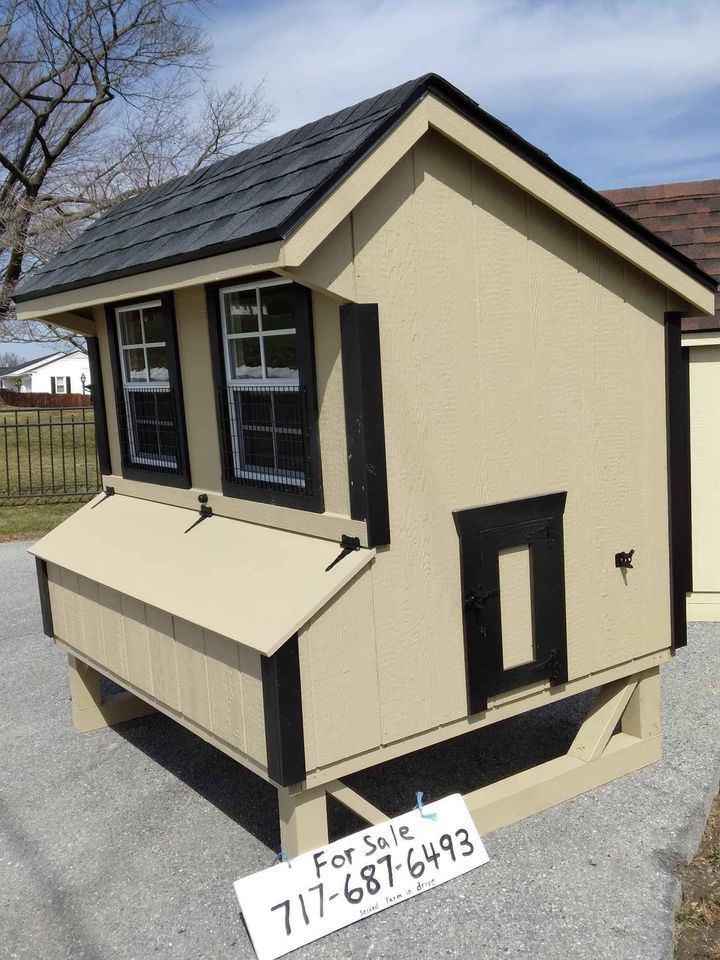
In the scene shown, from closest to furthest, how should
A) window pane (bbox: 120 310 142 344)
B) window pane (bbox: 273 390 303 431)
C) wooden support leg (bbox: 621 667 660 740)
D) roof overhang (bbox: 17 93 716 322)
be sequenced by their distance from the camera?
roof overhang (bbox: 17 93 716 322) < window pane (bbox: 273 390 303 431) < wooden support leg (bbox: 621 667 660 740) < window pane (bbox: 120 310 142 344)

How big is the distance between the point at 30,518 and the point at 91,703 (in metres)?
7.61

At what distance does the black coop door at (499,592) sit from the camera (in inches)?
151

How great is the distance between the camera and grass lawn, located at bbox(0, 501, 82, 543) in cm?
1185

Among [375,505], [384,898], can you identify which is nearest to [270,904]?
[384,898]

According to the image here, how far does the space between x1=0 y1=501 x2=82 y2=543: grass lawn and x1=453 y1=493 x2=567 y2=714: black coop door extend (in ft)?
29.9

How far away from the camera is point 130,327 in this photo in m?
5.12

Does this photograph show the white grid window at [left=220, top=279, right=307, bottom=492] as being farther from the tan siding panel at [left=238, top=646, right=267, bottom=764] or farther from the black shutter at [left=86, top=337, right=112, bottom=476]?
the black shutter at [left=86, top=337, right=112, bottom=476]

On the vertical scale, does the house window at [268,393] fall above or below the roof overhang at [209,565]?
above

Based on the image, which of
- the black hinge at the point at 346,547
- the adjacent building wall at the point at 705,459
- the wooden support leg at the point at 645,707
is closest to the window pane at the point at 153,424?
the black hinge at the point at 346,547

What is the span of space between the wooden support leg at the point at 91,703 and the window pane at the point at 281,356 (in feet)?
8.39

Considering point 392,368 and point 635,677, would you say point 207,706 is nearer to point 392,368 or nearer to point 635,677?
point 392,368

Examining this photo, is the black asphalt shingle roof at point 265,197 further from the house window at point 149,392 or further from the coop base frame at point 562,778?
the coop base frame at point 562,778

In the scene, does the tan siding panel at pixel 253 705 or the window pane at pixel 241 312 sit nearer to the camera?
the tan siding panel at pixel 253 705

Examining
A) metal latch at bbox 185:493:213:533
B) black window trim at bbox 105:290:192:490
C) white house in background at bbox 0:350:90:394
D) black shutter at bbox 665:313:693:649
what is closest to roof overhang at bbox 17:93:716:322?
black shutter at bbox 665:313:693:649
